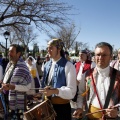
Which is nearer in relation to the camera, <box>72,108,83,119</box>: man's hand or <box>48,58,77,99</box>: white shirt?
<box>72,108,83,119</box>: man's hand

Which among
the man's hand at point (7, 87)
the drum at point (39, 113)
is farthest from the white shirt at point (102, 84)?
the man's hand at point (7, 87)

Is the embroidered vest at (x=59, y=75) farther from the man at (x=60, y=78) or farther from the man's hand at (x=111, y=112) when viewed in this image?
the man's hand at (x=111, y=112)

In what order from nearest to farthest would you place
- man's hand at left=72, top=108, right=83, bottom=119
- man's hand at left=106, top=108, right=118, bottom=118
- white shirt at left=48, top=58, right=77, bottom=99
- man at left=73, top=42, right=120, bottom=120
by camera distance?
man's hand at left=106, top=108, right=118, bottom=118
man at left=73, top=42, right=120, bottom=120
man's hand at left=72, top=108, right=83, bottom=119
white shirt at left=48, top=58, right=77, bottom=99

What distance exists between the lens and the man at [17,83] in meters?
3.74

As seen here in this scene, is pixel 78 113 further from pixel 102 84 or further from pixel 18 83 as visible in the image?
pixel 18 83

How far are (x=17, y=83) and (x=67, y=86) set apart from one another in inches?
46.9

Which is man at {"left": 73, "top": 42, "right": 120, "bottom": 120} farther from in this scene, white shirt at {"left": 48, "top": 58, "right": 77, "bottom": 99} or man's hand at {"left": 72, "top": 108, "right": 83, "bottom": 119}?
white shirt at {"left": 48, "top": 58, "right": 77, "bottom": 99}

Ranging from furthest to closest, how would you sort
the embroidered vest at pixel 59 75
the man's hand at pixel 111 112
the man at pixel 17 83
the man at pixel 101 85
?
the man at pixel 17 83, the embroidered vest at pixel 59 75, the man at pixel 101 85, the man's hand at pixel 111 112

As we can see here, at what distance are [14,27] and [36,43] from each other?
1543 inches

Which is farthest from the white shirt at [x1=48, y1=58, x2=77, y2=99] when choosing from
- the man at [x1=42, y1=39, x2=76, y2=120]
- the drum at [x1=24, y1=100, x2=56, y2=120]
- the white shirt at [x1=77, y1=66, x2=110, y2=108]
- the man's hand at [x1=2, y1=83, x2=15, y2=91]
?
the man's hand at [x1=2, y1=83, x2=15, y2=91]

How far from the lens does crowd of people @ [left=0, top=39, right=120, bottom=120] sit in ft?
7.89

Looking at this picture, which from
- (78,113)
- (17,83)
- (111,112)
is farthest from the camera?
(17,83)

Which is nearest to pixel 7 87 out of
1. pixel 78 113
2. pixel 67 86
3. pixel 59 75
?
pixel 59 75

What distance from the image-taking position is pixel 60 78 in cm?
295
